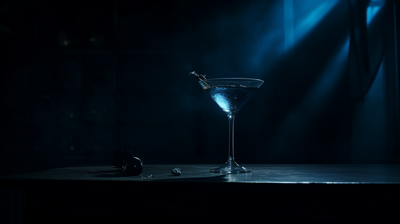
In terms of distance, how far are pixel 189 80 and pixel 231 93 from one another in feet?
5.37

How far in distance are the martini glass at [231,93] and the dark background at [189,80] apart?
5.06 feet

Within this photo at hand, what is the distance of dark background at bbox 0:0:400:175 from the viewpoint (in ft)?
8.57

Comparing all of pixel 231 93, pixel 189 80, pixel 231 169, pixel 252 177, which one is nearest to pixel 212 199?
pixel 252 177

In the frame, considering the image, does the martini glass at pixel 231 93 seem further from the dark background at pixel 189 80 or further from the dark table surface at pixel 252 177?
the dark background at pixel 189 80

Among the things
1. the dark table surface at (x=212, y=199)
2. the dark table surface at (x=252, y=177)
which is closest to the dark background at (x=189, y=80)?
the dark table surface at (x=252, y=177)

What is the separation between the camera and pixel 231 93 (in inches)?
40.8

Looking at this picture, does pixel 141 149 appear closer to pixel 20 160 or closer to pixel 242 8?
pixel 20 160

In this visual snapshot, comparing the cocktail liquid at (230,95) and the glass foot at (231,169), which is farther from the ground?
the cocktail liquid at (230,95)

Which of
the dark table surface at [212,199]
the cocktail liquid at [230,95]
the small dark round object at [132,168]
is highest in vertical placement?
the cocktail liquid at [230,95]

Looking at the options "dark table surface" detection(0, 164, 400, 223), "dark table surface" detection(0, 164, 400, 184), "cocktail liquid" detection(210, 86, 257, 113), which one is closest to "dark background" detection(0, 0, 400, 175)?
"cocktail liquid" detection(210, 86, 257, 113)

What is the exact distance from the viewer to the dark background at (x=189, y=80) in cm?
261

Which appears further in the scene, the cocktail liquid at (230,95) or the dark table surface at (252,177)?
the cocktail liquid at (230,95)

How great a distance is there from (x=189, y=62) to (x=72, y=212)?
2003 mm

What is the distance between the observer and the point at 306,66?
2.62 m
